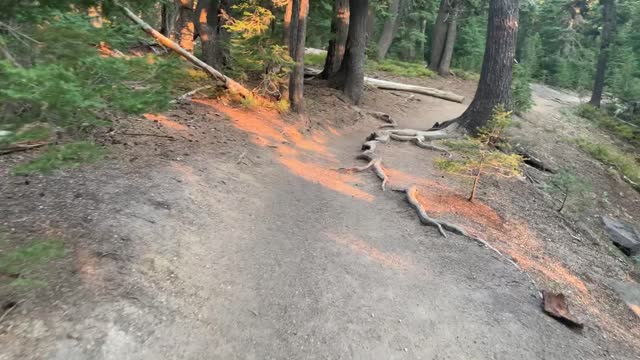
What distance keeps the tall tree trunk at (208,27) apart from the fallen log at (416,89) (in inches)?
330

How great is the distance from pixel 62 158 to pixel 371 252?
4303 millimetres

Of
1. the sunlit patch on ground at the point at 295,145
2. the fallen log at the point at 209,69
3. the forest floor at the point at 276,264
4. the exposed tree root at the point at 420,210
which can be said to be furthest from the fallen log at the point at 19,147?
the exposed tree root at the point at 420,210

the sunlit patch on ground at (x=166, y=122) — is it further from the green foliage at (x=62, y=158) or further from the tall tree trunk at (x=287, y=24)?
the green foliage at (x=62, y=158)

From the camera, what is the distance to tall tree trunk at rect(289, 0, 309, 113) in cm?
1228

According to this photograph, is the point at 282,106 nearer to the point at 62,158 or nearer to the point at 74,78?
the point at 62,158

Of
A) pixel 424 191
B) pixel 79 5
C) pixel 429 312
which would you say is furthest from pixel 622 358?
pixel 79 5

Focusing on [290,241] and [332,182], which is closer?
[290,241]

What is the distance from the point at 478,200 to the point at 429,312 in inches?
→ 166

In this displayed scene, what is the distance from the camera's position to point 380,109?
1741cm

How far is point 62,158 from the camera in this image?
3760 millimetres

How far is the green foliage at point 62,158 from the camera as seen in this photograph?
361 centimetres

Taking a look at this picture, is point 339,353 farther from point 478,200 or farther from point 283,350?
point 478,200

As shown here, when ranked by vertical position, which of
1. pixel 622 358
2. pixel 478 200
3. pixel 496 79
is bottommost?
pixel 622 358

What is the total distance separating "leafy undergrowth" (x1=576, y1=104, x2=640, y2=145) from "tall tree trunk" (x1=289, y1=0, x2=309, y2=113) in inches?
608
